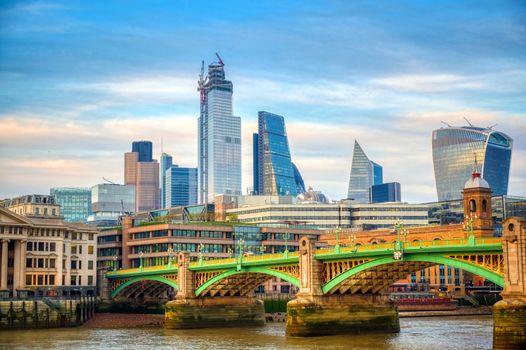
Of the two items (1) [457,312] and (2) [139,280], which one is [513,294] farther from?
(1) [457,312]

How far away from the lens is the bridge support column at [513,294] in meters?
87.3

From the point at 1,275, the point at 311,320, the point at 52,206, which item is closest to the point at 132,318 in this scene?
the point at 1,275

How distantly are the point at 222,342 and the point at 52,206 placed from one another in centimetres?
9045

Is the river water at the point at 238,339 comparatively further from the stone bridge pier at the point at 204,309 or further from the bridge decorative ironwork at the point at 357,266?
the bridge decorative ironwork at the point at 357,266

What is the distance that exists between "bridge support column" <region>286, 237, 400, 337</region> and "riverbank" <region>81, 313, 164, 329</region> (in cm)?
3876

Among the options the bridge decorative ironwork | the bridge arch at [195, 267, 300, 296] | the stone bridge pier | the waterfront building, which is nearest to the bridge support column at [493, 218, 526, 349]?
the bridge decorative ironwork

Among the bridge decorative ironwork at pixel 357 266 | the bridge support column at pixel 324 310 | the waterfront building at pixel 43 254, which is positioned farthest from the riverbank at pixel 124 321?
the bridge support column at pixel 324 310

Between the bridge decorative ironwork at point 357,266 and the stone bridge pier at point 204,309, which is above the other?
the bridge decorative ironwork at point 357,266

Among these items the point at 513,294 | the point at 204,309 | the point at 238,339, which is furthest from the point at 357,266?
the point at 204,309

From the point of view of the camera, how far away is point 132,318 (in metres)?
163

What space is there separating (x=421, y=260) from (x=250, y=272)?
34.4 metres

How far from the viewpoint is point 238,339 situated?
120m

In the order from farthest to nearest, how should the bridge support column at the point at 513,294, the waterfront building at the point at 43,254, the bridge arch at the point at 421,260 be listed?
the waterfront building at the point at 43,254, the bridge arch at the point at 421,260, the bridge support column at the point at 513,294

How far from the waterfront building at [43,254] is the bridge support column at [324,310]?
60.8 metres
